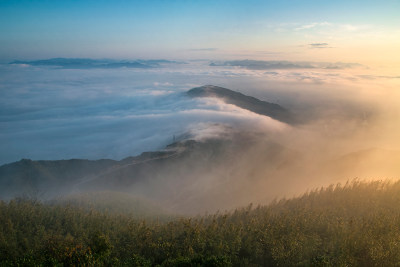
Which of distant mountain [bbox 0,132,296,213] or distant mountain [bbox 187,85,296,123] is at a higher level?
distant mountain [bbox 187,85,296,123]

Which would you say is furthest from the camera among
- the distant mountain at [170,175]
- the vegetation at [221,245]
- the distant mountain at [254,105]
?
the distant mountain at [254,105]

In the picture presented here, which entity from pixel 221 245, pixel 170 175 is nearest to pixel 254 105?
pixel 170 175

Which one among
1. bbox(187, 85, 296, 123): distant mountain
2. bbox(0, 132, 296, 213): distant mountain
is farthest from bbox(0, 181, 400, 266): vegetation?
bbox(187, 85, 296, 123): distant mountain

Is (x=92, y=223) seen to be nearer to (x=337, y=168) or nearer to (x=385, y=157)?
(x=337, y=168)

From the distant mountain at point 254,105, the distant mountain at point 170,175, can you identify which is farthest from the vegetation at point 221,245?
the distant mountain at point 254,105

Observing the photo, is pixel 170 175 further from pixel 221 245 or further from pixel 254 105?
pixel 254 105

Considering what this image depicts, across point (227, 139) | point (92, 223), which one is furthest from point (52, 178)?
point (92, 223)

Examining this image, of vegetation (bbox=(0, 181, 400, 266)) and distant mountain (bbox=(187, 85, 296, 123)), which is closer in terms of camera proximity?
Result: vegetation (bbox=(0, 181, 400, 266))

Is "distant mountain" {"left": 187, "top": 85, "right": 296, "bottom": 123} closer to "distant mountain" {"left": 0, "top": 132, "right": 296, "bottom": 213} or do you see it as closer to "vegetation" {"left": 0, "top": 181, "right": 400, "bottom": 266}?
"distant mountain" {"left": 0, "top": 132, "right": 296, "bottom": 213}

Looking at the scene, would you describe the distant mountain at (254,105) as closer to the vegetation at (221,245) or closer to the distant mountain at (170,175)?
the distant mountain at (170,175)

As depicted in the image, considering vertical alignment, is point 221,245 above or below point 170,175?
above

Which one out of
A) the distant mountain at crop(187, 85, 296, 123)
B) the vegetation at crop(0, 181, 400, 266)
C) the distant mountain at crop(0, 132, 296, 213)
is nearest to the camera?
the vegetation at crop(0, 181, 400, 266)

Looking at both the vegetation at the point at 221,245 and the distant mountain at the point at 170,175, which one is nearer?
the vegetation at the point at 221,245
